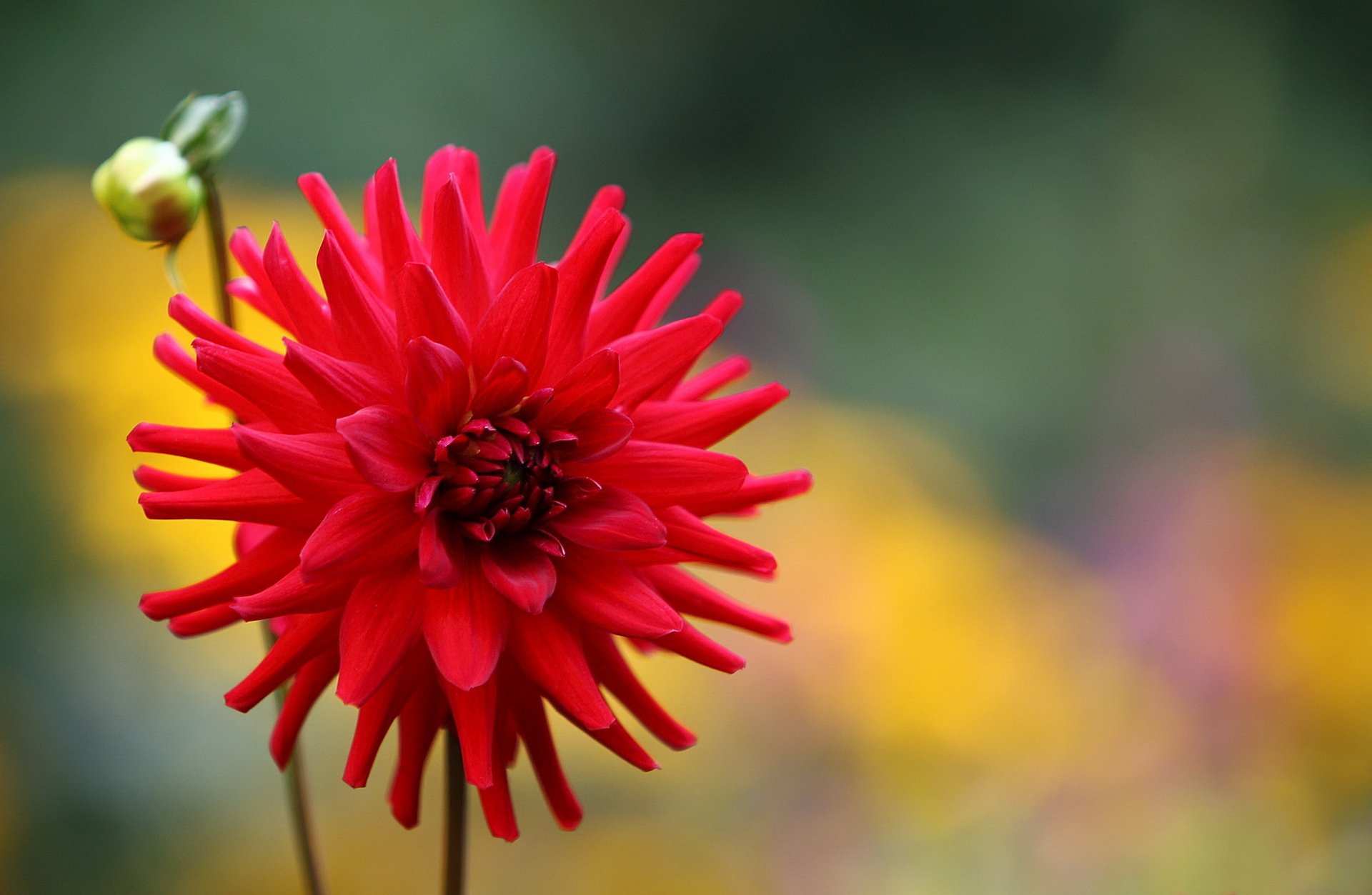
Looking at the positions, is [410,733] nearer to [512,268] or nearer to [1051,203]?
[512,268]

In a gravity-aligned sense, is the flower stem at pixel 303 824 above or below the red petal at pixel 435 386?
below

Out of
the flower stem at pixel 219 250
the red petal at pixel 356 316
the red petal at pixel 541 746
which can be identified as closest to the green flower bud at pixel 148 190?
the flower stem at pixel 219 250

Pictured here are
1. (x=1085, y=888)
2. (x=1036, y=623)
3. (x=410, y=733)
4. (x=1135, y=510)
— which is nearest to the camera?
(x=410, y=733)

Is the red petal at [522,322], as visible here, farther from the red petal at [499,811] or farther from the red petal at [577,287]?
the red petal at [499,811]

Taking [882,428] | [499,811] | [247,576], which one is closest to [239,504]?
[247,576]

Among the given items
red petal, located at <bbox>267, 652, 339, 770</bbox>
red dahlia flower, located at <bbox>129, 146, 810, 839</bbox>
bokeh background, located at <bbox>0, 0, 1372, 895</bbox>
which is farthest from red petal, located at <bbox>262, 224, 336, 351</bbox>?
bokeh background, located at <bbox>0, 0, 1372, 895</bbox>

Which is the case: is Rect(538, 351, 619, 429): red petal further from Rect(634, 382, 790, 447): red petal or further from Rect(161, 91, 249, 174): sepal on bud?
Rect(161, 91, 249, 174): sepal on bud

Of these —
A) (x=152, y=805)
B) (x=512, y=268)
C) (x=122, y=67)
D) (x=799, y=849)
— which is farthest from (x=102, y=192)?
(x=122, y=67)
